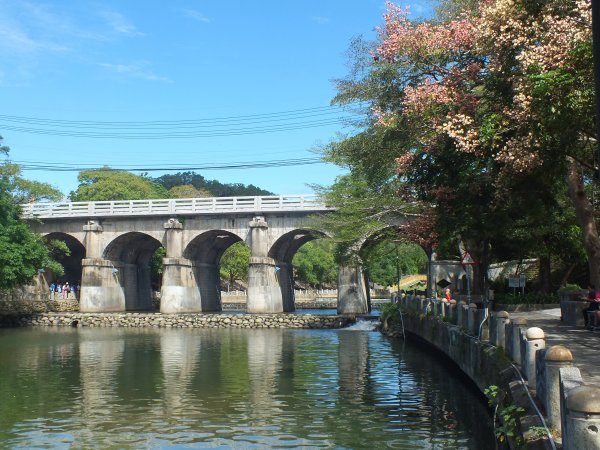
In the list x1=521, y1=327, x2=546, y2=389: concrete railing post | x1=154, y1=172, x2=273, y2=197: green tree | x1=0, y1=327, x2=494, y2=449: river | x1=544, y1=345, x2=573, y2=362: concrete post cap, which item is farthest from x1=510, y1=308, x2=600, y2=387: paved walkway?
x1=154, y1=172, x2=273, y2=197: green tree

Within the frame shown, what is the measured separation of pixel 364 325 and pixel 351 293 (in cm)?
664

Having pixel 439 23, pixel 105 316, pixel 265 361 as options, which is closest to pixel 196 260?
pixel 105 316

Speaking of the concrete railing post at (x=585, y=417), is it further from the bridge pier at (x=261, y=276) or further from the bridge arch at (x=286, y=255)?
the bridge arch at (x=286, y=255)

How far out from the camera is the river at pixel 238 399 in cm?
1298

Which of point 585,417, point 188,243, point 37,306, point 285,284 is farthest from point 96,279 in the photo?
point 585,417

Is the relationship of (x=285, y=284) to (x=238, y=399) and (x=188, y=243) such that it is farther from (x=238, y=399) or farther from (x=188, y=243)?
(x=238, y=399)

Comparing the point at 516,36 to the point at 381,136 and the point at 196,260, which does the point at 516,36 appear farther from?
the point at 196,260

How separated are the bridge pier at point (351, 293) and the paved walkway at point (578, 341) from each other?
2714 cm

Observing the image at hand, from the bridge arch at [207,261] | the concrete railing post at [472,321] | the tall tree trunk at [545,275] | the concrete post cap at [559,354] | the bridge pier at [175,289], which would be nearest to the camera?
the concrete post cap at [559,354]

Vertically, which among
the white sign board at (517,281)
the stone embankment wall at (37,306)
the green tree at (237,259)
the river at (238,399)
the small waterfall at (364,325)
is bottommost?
the river at (238,399)

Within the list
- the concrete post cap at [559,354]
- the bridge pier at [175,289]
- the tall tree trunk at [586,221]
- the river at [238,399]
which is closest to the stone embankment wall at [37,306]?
the bridge pier at [175,289]

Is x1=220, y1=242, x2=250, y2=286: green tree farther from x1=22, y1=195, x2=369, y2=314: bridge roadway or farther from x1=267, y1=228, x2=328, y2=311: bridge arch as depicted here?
x1=267, y1=228, x2=328, y2=311: bridge arch

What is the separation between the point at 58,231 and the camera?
59969mm

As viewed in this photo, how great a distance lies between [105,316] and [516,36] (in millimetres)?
40587
